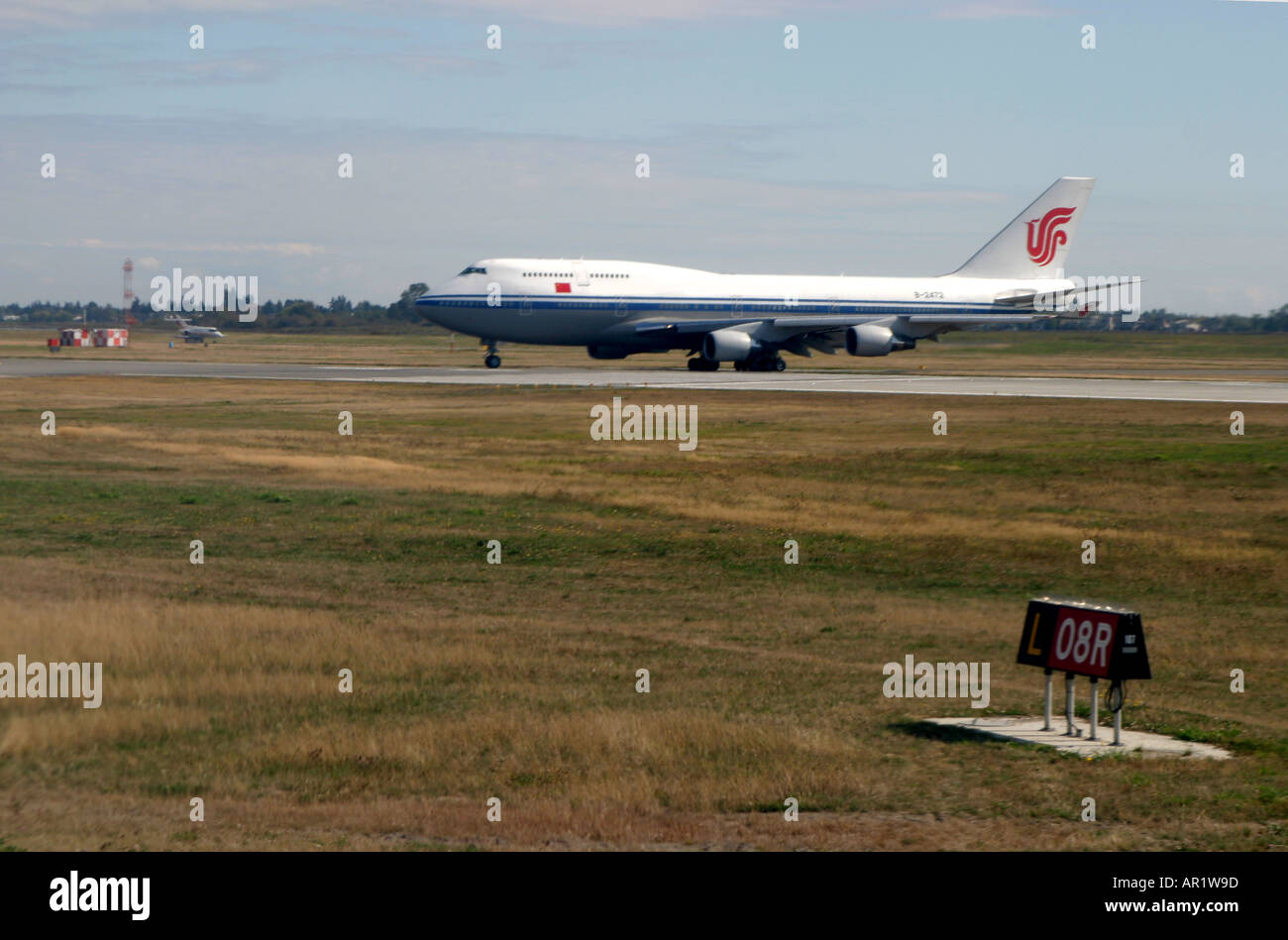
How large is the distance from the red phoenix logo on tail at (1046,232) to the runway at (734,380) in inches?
791

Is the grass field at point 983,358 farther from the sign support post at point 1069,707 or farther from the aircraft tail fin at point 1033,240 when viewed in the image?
the sign support post at point 1069,707

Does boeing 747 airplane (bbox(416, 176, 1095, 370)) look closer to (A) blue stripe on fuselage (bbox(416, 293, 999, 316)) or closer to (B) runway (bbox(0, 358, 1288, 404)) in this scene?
(A) blue stripe on fuselage (bbox(416, 293, 999, 316))

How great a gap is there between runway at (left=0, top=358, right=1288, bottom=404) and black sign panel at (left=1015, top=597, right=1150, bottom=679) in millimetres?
44908

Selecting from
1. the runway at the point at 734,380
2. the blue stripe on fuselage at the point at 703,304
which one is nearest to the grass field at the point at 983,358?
the blue stripe on fuselage at the point at 703,304

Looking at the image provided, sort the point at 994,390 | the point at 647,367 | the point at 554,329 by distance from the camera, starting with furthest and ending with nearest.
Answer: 1. the point at 647,367
2. the point at 554,329
3. the point at 994,390

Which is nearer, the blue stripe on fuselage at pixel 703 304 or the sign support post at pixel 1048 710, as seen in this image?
the sign support post at pixel 1048 710

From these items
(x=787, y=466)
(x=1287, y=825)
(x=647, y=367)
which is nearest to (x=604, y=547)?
(x=787, y=466)

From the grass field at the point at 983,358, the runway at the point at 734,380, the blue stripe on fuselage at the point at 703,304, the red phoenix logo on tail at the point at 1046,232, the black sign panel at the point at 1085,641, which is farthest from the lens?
the red phoenix logo on tail at the point at 1046,232

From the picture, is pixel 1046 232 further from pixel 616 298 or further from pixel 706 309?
pixel 616 298

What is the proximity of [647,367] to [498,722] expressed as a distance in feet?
225

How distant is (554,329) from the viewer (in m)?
76.1

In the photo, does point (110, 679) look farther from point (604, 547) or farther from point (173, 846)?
point (604, 547)

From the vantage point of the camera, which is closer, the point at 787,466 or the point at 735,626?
the point at 735,626

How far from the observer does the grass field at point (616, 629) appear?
1244cm
